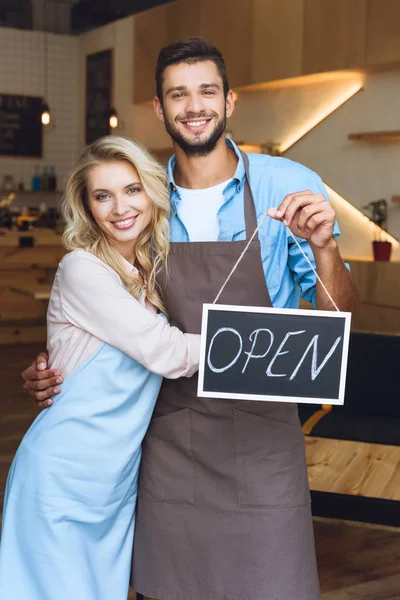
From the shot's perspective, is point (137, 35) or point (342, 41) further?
point (137, 35)

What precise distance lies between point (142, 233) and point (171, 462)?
1.74 feet

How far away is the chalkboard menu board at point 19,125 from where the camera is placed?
31.3ft

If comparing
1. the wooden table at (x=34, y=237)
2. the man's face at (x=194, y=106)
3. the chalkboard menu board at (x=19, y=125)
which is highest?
the chalkboard menu board at (x=19, y=125)

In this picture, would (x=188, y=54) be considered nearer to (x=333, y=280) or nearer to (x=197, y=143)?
(x=197, y=143)

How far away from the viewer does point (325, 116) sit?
6473mm

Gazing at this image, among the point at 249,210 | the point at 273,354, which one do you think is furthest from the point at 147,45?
the point at 273,354

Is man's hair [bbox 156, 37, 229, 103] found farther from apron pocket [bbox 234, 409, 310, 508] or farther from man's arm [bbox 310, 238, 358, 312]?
apron pocket [bbox 234, 409, 310, 508]

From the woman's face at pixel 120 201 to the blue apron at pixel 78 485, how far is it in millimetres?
281

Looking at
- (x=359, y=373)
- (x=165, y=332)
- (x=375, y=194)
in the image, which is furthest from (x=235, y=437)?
(x=375, y=194)

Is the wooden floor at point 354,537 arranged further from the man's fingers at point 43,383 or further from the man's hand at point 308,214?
the man's hand at point 308,214

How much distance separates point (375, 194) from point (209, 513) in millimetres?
4652

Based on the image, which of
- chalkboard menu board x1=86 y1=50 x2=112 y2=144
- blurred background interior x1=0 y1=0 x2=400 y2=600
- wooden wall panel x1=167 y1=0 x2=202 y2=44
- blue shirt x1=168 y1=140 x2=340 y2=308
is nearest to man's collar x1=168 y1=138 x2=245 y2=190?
blue shirt x1=168 y1=140 x2=340 y2=308

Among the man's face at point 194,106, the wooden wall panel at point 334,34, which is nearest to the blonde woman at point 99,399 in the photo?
the man's face at point 194,106

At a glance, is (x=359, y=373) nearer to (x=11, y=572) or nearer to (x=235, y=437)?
(x=235, y=437)
